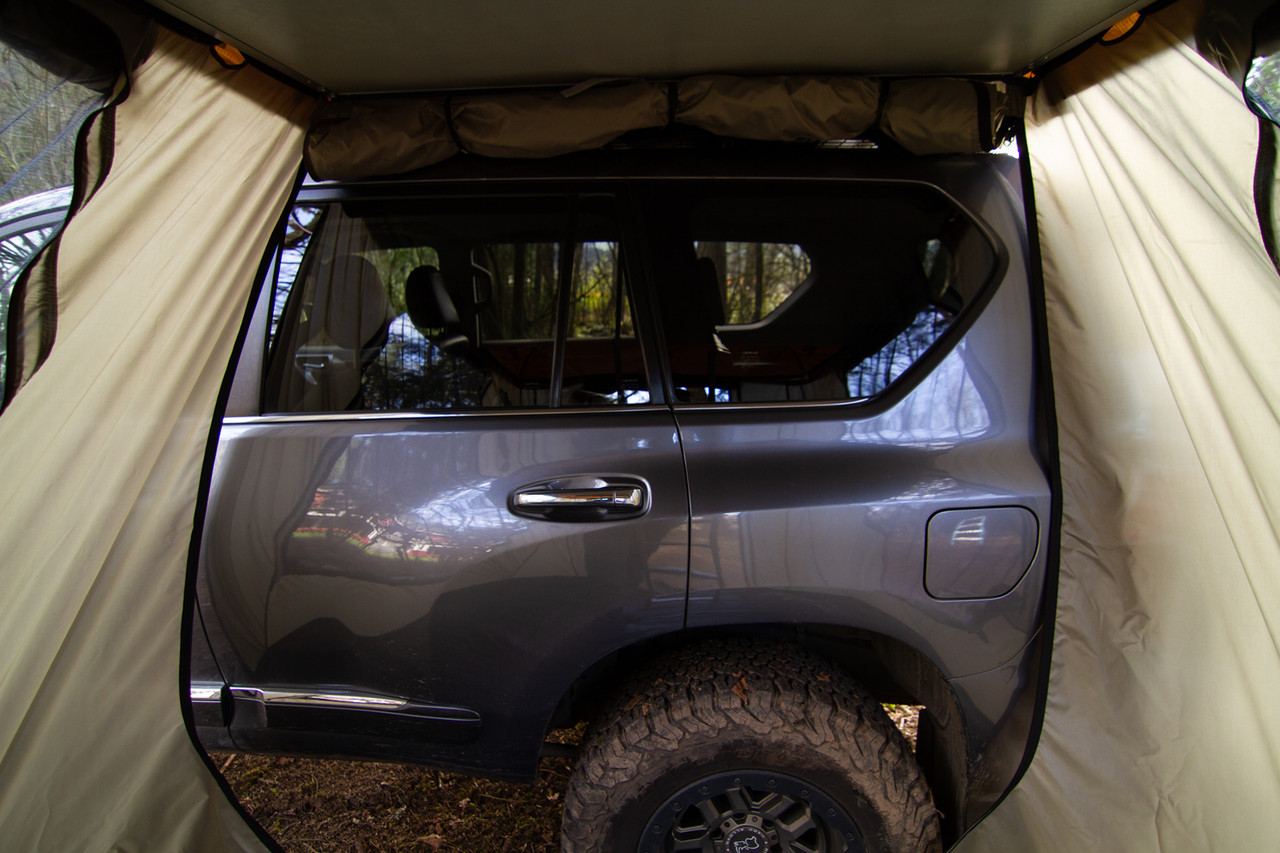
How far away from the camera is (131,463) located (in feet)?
5.11

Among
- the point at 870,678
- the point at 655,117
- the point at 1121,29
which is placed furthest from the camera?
the point at 870,678

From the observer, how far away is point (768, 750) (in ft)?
5.22

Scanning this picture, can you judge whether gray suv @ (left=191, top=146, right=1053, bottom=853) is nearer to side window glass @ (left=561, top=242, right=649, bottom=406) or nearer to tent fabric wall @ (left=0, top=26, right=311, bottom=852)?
side window glass @ (left=561, top=242, right=649, bottom=406)

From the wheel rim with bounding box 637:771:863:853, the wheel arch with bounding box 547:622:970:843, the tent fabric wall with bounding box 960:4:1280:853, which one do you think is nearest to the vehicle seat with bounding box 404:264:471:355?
the wheel arch with bounding box 547:622:970:843

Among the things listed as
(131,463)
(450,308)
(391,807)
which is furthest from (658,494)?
(391,807)

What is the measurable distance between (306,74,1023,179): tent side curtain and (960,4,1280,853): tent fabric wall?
0.29m

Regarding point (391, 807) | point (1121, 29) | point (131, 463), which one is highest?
point (1121, 29)

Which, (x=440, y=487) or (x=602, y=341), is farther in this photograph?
(x=602, y=341)

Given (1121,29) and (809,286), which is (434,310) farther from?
(1121,29)

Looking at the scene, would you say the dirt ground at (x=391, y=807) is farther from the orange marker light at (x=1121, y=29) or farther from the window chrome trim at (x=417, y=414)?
the orange marker light at (x=1121, y=29)

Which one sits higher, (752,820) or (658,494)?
(658,494)

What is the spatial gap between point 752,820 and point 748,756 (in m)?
0.20

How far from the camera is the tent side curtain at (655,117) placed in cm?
165

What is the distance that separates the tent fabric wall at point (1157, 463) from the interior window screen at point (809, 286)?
288mm
